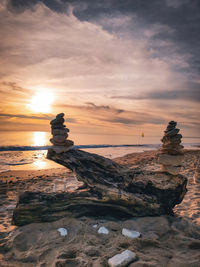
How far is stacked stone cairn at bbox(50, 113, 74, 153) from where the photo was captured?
7.30 m

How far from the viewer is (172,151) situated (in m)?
7.37

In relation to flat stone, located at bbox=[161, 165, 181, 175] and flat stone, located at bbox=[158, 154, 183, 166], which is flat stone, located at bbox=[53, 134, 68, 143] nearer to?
flat stone, located at bbox=[158, 154, 183, 166]

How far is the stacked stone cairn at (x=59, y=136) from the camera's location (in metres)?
7.30

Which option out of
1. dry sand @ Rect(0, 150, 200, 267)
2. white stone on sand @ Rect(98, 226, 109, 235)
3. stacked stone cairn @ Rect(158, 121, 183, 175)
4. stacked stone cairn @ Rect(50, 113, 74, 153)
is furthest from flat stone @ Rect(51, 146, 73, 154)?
stacked stone cairn @ Rect(158, 121, 183, 175)

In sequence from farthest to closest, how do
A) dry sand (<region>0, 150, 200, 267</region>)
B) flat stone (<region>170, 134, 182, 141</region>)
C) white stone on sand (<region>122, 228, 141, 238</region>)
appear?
flat stone (<region>170, 134, 182, 141</region>), white stone on sand (<region>122, 228, 141, 238</region>), dry sand (<region>0, 150, 200, 267</region>)

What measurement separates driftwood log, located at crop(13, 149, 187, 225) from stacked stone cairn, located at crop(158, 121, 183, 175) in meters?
0.41

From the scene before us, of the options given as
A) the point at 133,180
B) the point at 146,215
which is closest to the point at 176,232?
the point at 146,215

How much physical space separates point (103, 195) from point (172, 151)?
3462mm

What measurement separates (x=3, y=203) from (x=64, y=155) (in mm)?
4872

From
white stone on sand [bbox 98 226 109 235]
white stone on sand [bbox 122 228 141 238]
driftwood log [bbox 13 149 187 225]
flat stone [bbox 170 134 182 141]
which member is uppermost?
flat stone [bbox 170 134 182 141]

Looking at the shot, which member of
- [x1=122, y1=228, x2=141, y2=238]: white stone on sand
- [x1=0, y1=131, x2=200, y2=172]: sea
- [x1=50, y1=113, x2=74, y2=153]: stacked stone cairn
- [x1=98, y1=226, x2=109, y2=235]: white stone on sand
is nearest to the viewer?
[x1=122, y1=228, x2=141, y2=238]: white stone on sand

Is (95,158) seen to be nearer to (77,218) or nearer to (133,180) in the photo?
(133,180)

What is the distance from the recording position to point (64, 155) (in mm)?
7375

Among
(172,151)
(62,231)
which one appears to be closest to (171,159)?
(172,151)
